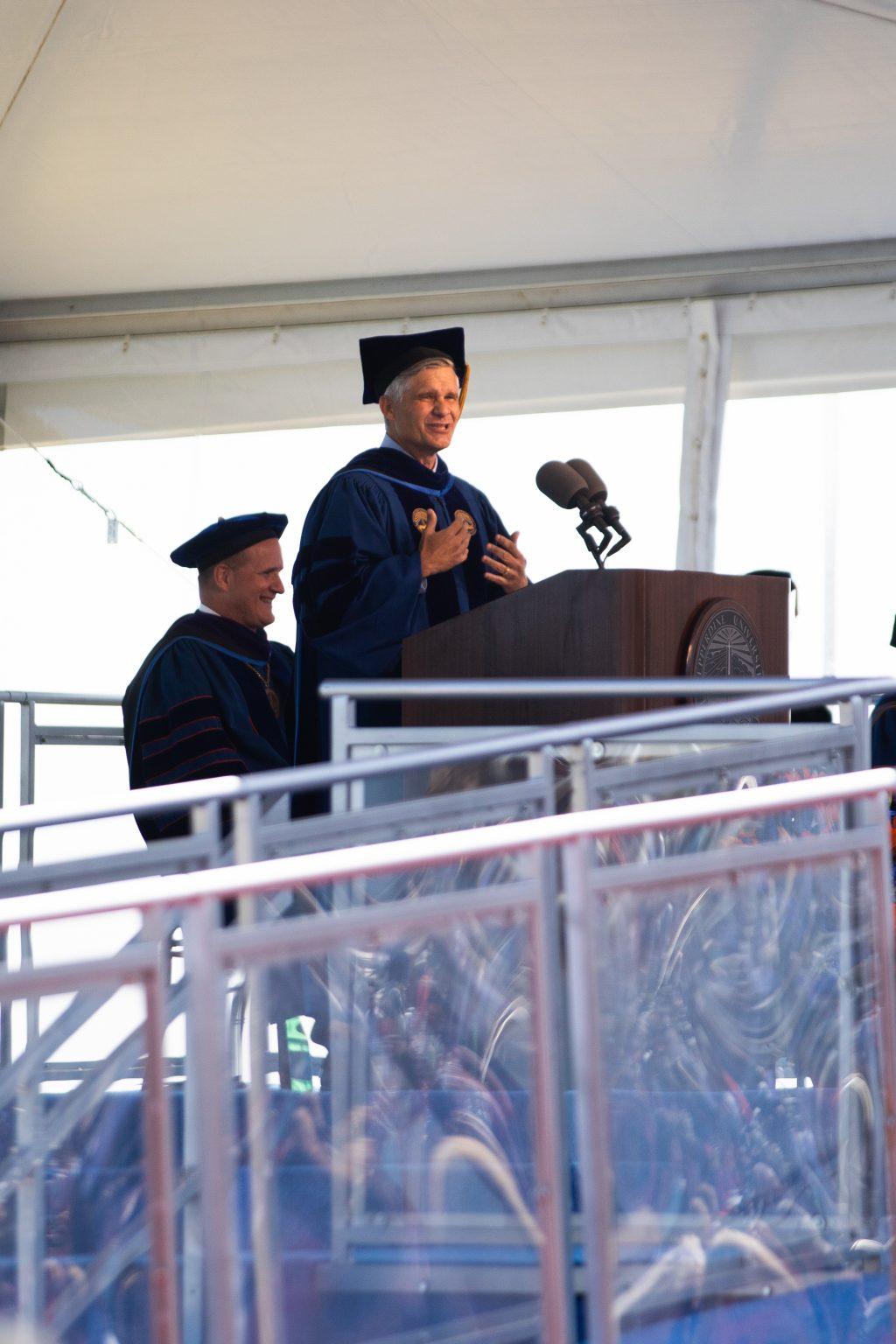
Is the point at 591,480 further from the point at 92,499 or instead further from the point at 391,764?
the point at 92,499

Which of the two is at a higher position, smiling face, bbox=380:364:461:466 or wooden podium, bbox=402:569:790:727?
smiling face, bbox=380:364:461:466

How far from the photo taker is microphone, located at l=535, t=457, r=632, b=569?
3.34 m

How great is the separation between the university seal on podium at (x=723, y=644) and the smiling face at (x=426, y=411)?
4.11 feet

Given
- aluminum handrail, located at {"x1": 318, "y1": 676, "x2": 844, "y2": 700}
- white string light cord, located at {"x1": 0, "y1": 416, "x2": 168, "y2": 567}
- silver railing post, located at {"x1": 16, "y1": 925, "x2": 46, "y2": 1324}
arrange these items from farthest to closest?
white string light cord, located at {"x1": 0, "y1": 416, "x2": 168, "y2": 567} < aluminum handrail, located at {"x1": 318, "y1": 676, "x2": 844, "y2": 700} < silver railing post, located at {"x1": 16, "y1": 925, "x2": 46, "y2": 1324}

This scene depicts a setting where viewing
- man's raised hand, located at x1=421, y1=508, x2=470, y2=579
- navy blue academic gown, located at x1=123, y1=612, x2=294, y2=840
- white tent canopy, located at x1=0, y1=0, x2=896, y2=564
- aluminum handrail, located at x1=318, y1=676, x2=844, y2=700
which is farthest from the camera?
white tent canopy, located at x1=0, y1=0, x2=896, y2=564

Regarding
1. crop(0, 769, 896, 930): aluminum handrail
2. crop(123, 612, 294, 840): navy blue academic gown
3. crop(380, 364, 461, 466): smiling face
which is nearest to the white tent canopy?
crop(380, 364, 461, 466): smiling face

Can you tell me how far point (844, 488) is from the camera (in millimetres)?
6551

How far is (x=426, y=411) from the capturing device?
4070 mm

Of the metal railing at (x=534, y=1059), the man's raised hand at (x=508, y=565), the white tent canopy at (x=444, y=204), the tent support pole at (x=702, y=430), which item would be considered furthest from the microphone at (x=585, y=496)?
the tent support pole at (x=702, y=430)

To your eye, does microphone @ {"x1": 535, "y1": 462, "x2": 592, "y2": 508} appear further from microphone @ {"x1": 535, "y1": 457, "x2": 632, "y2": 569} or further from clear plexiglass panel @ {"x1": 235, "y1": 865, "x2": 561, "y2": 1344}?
clear plexiglass panel @ {"x1": 235, "y1": 865, "x2": 561, "y2": 1344}

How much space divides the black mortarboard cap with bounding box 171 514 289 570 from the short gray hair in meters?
0.83

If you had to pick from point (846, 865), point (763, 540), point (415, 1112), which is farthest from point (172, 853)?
point (763, 540)

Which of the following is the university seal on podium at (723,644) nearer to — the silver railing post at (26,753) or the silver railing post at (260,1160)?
the silver railing post at (260,1160)

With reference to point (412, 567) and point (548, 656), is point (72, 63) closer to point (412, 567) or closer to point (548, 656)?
point (412, 567)
